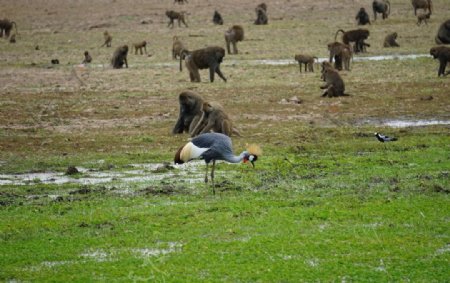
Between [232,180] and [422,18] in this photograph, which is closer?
[232,180]

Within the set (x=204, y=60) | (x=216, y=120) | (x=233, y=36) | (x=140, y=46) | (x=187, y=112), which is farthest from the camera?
(x=140, y=46)

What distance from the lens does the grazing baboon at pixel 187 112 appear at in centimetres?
1862

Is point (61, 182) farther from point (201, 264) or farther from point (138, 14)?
point (138, 14)

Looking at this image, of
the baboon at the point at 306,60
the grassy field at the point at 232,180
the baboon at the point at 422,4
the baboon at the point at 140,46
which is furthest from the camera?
the baboon at the point at 422,4

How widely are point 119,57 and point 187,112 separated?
13.6m

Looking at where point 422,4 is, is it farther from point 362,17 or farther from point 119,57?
point 119,57

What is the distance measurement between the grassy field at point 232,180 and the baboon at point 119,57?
1.46ft

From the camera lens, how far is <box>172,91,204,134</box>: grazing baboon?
1862 cm

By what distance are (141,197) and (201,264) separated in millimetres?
3651

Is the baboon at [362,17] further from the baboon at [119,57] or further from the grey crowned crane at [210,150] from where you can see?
the grey crowned crane at [210,150]

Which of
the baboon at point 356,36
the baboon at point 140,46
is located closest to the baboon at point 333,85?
the baboon at point 356,36

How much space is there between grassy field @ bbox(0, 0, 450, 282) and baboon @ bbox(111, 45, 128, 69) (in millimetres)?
444

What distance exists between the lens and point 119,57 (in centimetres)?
3184

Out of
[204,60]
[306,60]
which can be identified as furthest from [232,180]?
[306,60]
